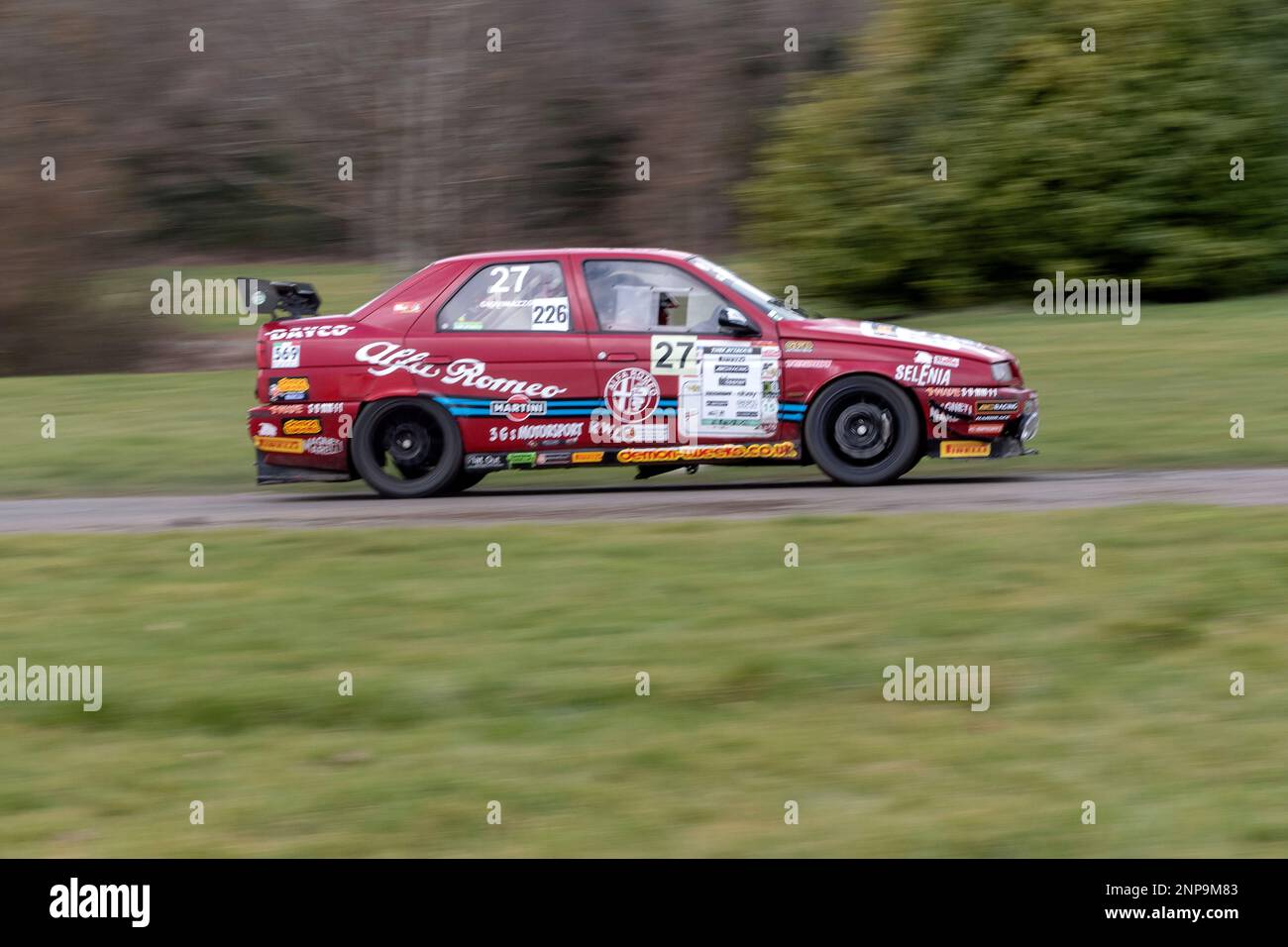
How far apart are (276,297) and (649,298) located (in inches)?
104

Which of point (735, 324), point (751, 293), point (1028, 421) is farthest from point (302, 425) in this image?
point (1028, 421)

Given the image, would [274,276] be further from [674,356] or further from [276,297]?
[674,356]

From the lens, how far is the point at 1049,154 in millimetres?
22344

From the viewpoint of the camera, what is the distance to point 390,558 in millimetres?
8984

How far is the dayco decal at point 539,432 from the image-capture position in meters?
11.1

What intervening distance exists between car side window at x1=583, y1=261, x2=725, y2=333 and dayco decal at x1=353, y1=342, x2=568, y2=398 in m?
0.63

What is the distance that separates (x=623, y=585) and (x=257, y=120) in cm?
2118

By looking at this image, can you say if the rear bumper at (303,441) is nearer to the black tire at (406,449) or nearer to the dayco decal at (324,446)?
the dayco decal at (324,446)

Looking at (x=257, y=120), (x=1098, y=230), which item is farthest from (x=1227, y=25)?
(x=257, y=120)

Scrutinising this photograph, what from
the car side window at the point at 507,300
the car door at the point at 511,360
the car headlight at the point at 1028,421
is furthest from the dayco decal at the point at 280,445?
the car headlight at the point at 1028,421

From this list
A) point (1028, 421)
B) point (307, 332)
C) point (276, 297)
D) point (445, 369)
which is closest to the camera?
point (1028, 421)

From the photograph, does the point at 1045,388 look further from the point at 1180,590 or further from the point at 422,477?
the point at 1180,590

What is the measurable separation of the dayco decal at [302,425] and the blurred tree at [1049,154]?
13.0 m

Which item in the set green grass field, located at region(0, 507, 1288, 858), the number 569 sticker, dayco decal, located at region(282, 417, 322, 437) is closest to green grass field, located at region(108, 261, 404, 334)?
dayco decal, located at region(282, 417, 322, 437)
